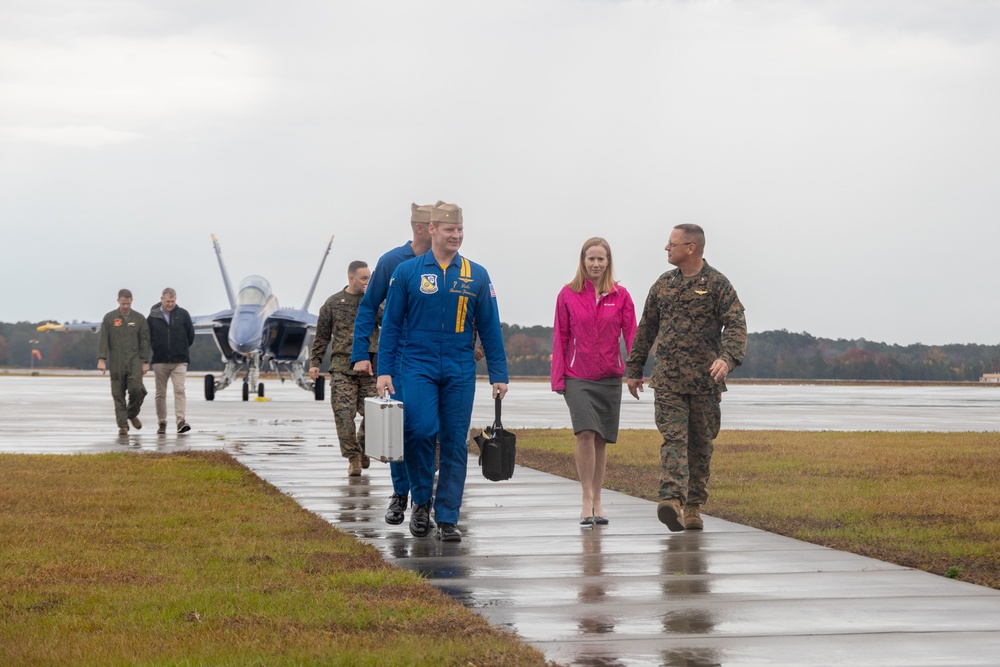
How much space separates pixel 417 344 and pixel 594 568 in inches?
75.0

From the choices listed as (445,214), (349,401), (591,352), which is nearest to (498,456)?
(591,352)

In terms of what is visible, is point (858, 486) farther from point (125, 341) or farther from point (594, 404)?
point (125, 341)

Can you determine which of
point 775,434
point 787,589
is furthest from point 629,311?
point 775,434

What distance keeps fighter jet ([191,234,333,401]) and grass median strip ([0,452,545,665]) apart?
26.6m

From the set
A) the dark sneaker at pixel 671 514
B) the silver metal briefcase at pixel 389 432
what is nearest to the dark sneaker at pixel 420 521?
the silver metal briefcase at pixel 389 432

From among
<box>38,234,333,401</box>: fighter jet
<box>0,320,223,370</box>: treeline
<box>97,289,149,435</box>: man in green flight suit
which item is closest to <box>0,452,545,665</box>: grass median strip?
<box>97,289,149,435</box>: man in green flight suit

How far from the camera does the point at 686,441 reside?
895cm

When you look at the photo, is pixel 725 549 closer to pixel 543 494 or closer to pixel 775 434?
pixel 543 494

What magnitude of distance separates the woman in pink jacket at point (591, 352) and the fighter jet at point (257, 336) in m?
26.7

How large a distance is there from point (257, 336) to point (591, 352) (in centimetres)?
3090

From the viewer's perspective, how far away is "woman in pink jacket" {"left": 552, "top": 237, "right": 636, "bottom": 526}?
9.17 m

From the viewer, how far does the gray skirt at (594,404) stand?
9164 mm

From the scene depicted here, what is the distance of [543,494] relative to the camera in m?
11.4

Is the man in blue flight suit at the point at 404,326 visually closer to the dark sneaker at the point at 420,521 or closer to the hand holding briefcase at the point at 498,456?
the dark sneaker at the point at 420,521
